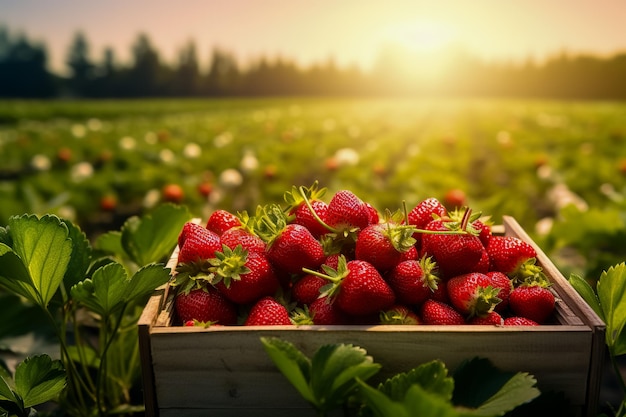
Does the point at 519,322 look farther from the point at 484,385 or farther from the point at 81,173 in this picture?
the point at 81,173

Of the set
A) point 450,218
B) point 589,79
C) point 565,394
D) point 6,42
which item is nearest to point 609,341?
point 565,394

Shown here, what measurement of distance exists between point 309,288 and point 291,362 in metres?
0.26

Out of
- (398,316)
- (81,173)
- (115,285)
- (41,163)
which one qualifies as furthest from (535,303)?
(41,163)

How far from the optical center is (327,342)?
3.53ft

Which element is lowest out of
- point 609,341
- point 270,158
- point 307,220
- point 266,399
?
point 270,158

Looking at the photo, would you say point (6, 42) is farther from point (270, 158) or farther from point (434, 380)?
point (434, 380)

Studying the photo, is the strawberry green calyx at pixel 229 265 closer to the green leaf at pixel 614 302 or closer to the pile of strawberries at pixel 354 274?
the pile of strawberries at pixel 354 274

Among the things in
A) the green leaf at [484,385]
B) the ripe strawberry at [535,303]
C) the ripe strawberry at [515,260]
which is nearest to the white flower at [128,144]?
the ripe strawberry at [515,260]

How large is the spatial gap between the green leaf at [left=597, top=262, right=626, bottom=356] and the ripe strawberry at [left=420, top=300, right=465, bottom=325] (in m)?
0.27

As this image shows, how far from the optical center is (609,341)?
1.17 metres

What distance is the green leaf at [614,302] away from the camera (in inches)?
46.0

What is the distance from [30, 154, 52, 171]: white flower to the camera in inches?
240

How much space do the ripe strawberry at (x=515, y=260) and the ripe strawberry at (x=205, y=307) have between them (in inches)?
21.8

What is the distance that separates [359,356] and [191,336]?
0.95 ft
